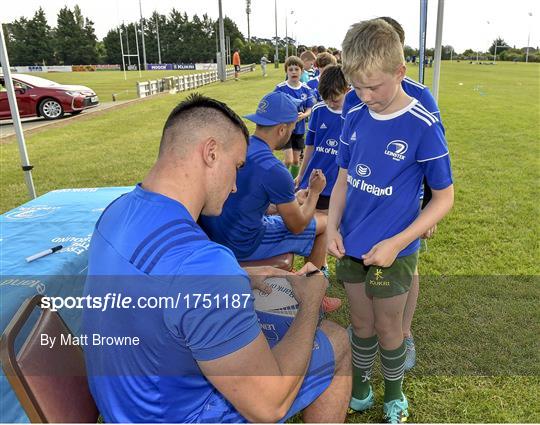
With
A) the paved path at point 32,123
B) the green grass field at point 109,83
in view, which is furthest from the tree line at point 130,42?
the paved path at point 32,123

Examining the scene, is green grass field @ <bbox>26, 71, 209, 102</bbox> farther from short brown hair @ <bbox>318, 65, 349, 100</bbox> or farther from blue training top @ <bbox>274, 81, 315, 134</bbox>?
short brown hair @ <bbox>318, 65, 349, 100</bbox>

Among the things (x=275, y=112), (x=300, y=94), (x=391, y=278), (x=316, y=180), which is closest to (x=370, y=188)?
(x=391, y=278)

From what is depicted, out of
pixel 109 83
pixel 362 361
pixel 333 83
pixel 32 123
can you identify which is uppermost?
pixel 109 83

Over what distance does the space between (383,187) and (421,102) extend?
66cm

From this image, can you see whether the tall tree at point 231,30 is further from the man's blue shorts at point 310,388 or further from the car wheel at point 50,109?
the man's blue shorts at point 310,388

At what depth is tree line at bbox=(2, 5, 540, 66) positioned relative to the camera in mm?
64938

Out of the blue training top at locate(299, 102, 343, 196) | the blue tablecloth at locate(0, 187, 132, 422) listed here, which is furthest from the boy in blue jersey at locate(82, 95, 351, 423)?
the blue training top at locate(299, 102, 343, 196)

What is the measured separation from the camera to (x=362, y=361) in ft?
8.25

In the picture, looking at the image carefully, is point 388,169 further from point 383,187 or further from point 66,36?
point 66,36

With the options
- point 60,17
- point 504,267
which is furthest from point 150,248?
point 60,17

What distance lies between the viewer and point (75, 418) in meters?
1.54

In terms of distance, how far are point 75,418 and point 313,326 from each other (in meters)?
0.93

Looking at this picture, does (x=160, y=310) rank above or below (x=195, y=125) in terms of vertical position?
below

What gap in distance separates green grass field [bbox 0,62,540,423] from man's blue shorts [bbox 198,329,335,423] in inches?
40.2
